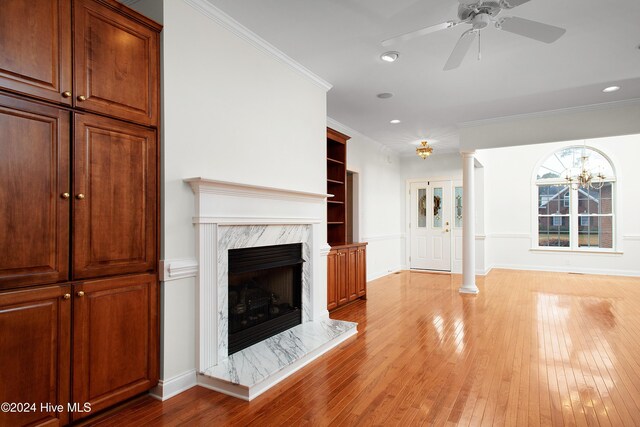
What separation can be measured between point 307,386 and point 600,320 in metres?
4.05

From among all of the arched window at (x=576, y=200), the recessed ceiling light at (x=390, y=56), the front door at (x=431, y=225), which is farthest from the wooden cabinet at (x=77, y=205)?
the arched window at (x=576, y=200)

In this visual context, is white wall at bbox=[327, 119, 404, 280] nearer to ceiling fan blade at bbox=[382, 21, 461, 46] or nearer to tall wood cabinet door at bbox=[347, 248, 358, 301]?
tall wood cabinet door at bbox=[347, 248, 358, 301]

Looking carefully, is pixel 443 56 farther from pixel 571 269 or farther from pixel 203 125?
pixel 571 269

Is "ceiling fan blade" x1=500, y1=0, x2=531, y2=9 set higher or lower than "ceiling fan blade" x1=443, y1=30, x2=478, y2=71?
higher

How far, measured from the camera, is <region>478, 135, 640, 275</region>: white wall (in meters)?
7.72

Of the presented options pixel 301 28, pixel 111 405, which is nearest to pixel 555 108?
pixel 301 28

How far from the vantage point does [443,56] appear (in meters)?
3.59

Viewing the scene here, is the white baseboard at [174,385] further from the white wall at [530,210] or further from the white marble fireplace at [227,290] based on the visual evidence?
the white wall at [530,210]

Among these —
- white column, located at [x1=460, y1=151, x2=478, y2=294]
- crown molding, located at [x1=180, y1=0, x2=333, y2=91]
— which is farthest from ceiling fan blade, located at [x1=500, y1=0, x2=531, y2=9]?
white column, located at [x1=460, y1=151, x2=478, y2=294]

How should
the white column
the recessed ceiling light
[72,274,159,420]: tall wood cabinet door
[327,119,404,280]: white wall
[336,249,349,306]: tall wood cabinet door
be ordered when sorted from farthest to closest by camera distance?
1. [327,119,404,280]: white wall
2. the white column
3. [336,249,349,306]: tall wood cabinet door
4. the recessed ceiling light
5. [72,274,159,420]: tall wood cabinet door

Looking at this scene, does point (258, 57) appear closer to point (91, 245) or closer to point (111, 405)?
point (91, 245)

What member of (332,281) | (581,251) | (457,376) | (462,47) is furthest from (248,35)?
Answer: (581,251)

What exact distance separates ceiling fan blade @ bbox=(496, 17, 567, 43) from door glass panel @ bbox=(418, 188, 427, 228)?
20.7 feet

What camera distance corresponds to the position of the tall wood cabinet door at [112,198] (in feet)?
6.86
